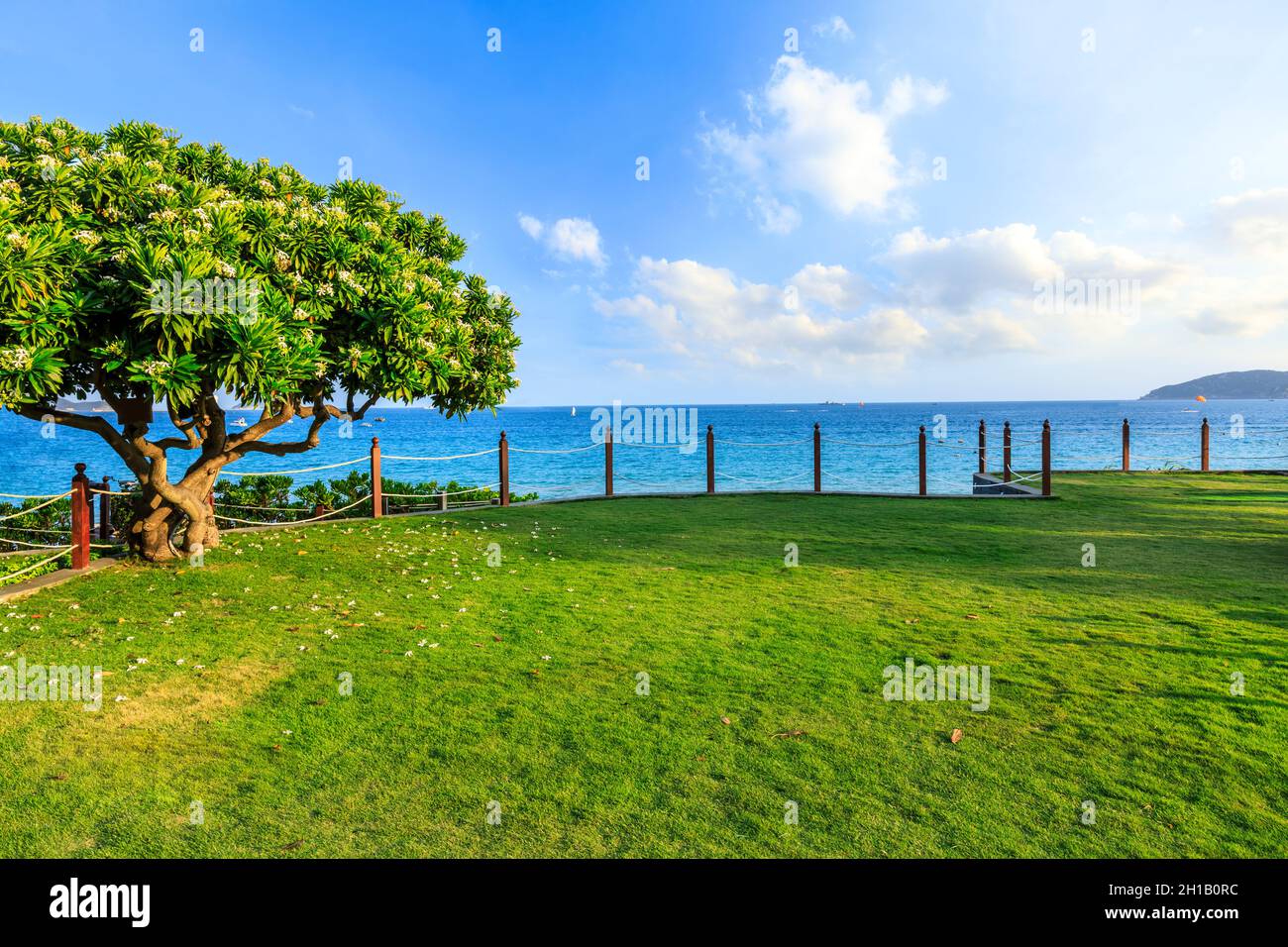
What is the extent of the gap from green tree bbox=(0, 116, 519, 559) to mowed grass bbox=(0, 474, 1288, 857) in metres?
2.16

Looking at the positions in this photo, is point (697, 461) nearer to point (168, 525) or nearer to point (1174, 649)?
point (168, 525)

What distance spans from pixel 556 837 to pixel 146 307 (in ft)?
22.3

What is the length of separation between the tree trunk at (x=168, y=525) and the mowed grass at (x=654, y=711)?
0.47 m

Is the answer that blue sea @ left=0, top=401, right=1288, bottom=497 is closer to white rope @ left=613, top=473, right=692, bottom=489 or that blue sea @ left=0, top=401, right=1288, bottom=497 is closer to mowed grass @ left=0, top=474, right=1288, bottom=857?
white rope @ left=613, top=473, right=692, bottom=489

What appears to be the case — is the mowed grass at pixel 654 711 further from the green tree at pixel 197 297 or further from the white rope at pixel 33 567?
the green tree at pixel 197 297

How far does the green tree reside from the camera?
7.16 m

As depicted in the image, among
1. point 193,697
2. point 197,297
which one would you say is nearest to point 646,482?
point 197,297

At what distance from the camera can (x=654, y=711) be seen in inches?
193

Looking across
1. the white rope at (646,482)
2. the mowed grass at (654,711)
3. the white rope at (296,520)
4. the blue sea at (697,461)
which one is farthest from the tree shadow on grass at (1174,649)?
the white rope at (646,482)

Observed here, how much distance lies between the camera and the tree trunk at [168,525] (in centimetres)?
984

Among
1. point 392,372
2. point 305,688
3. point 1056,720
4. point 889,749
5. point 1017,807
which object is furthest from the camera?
point 392,372
